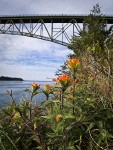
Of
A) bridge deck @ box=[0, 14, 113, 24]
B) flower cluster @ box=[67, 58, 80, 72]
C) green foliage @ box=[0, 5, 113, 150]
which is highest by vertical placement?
bridge deck @ box=[0, 14, 113, 24]

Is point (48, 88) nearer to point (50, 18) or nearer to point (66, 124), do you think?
point (66, 124)

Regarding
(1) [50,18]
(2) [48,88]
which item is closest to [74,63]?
(2) [48,88]

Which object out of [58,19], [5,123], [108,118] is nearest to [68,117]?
[108,118]

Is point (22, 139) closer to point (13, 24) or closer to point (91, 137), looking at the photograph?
point (91, 137)

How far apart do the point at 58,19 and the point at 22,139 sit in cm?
4247

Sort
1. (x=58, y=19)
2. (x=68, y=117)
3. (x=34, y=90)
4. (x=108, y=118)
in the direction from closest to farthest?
1. (x=68, y=117)
2. (x=108, y=118)
3. (x=34, y=90)
4. (x=58, y=19)

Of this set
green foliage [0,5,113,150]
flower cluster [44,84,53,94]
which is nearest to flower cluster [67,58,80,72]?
green foliage [0,5,113,150]

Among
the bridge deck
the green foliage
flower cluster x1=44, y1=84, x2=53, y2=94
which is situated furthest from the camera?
the bridge deck

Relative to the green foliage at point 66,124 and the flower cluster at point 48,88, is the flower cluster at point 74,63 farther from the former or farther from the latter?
the flower cluster at point 48,88

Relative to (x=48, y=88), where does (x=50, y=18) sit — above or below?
above

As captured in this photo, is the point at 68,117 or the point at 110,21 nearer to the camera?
the point at 68,117

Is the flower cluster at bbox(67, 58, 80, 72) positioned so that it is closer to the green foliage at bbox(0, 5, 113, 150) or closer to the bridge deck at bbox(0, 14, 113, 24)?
the green foliage at bbox(0, 5, 113, 150)

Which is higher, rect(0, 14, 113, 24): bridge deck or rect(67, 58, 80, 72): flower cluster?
rect(0, 14, 113, 24): bridge deck

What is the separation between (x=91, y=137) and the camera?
207cm
